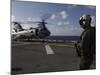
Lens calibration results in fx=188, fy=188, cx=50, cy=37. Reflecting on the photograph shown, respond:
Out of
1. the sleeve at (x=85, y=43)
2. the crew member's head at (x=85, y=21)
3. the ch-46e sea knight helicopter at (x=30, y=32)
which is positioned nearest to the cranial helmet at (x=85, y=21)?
the crew member's head at (x=85, y=21)

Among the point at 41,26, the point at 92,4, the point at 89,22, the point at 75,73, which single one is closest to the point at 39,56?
the point at 41,26

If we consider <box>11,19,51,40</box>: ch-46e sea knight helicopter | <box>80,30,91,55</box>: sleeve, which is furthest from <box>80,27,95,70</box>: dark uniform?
<box>11,19,51,40</box>: ch-46e sea knight helicopter

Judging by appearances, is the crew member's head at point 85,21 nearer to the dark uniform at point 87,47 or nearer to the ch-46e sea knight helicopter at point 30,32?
the dark uniform at point 87,47

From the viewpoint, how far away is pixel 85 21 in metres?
3.03

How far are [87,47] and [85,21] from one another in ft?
1.38

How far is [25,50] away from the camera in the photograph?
2773 millimetres

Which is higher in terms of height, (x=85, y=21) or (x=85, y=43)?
(x=85, y=21)

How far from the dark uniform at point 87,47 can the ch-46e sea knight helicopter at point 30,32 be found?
23.2 inches

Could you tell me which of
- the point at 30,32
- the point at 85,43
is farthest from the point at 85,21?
the point at 30,32

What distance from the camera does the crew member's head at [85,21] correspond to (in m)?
3.01

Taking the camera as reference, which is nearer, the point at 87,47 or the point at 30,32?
the point at 30,32

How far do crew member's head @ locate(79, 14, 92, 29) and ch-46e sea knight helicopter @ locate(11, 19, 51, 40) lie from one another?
0.57 metres

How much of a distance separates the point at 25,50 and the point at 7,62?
31cm

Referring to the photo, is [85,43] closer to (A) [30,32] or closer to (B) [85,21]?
(B) [85,21]
